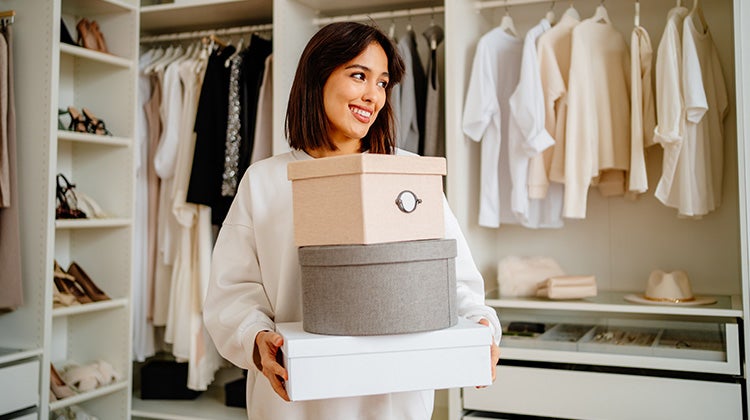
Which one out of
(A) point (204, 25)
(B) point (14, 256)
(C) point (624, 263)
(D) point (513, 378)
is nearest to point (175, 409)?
(B) point (14, 256)

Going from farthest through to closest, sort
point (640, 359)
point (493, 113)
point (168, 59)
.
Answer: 1. point (168, 59)
2. point (493, 113)
3. point (640, 359)

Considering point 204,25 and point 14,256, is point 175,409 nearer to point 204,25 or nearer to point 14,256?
point 14,256

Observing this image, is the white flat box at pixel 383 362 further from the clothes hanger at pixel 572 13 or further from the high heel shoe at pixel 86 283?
the high heel shoe at pixel 86 283

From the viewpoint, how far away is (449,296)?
3.83 ft

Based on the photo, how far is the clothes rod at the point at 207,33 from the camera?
2953 mm

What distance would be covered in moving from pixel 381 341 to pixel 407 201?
0.23 meters

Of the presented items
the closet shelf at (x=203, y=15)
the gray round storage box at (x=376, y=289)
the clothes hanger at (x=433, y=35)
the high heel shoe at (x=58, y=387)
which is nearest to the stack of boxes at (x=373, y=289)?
the gray round storage box at (x=376, y=289)

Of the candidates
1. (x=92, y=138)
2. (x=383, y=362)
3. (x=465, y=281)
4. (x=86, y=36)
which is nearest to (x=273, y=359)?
(x=383, y=362)

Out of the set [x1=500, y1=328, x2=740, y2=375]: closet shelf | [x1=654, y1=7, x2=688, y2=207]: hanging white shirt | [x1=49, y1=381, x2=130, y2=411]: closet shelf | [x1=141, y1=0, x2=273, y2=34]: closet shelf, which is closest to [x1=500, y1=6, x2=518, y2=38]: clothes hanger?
[x1=654, y1=7, x2=688, y2=207]: hanging white shirt

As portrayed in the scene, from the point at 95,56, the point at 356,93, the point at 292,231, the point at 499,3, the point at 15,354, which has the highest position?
the point at 499,3

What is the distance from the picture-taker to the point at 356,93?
52.2 inches

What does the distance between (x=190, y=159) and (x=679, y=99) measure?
1892 mm

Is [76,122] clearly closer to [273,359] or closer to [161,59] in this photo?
[161,59]

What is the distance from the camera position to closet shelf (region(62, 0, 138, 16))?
2812 millimetres
